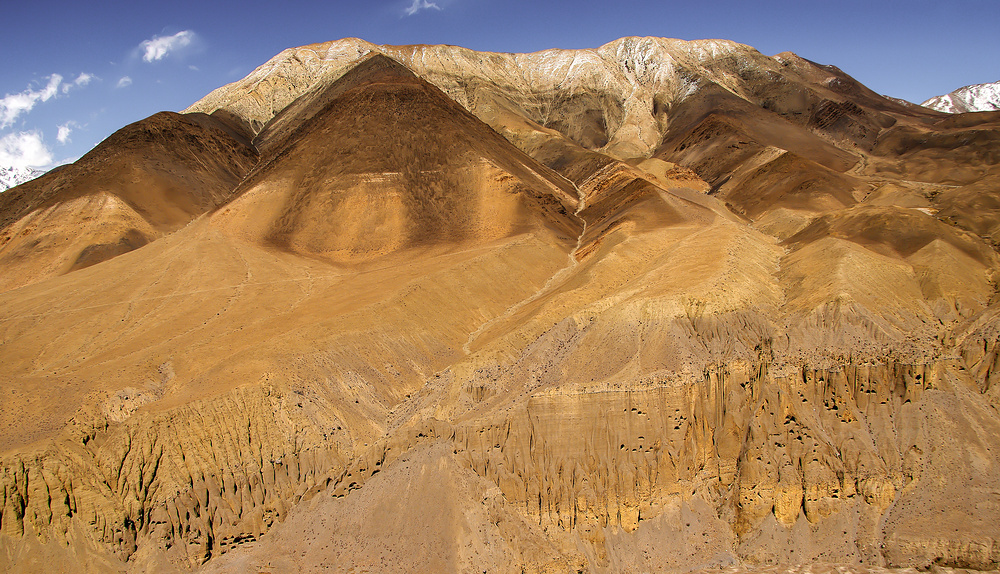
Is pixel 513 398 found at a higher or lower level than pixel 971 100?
lower

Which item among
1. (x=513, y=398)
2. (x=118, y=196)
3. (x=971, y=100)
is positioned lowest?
(x=513, y=398)

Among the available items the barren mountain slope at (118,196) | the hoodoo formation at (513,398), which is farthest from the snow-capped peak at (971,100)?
the barren mountain slope at (118,196)

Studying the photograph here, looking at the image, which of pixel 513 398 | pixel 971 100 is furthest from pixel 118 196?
pixel 971 100

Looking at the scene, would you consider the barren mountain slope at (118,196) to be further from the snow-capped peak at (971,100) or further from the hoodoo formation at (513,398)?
the snow-capped peak at (971,100)

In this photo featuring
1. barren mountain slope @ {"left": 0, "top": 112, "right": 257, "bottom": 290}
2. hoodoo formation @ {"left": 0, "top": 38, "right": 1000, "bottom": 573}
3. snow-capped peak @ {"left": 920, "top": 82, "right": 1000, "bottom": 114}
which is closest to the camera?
hoodoo formation @ {"left": 0, "top": 38, "right": 1000, "bottom": 573}

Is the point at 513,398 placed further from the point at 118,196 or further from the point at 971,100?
the point at 971,100

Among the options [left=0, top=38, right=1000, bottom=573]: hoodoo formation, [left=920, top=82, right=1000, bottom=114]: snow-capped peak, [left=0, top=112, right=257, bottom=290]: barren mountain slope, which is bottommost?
[left=0, top=38, right=1000, bottom=573]: hoodoo formation

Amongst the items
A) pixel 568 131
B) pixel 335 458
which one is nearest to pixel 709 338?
pixel 335 458

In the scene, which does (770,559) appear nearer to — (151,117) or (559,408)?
(559,408)

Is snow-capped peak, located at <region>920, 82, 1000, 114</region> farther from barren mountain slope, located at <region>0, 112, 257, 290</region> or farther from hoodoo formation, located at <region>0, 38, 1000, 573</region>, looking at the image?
barren mountain slope, located at <region>0, 112, 257, 290</region>

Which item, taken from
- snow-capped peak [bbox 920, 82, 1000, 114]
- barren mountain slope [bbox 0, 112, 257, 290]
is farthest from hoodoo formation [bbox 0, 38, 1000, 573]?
snow-capped peak [bbox 920, 82, 1000, 114]
